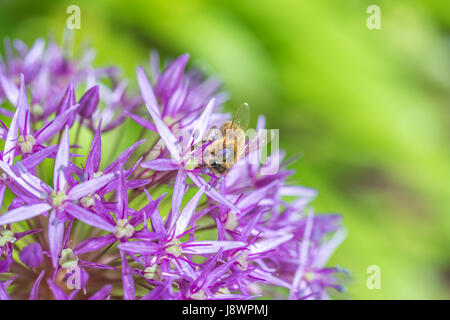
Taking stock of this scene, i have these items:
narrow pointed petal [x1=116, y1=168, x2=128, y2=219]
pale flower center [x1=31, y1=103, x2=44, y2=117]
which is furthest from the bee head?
pale flower center [x1=31, y1=103, x2=44, y2=117]

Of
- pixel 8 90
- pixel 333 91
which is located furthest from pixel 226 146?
pixel 333 91

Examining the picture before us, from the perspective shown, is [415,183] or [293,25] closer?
[293,25]

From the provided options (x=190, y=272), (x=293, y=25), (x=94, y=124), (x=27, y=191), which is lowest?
(x=190, y=272)

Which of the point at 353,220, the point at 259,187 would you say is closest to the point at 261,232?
the point at 259,187

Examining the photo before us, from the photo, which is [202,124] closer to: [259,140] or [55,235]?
[259,140]

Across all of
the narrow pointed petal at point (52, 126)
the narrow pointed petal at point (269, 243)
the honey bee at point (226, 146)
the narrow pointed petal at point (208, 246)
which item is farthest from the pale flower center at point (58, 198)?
the narrow pointed petal at point (269, 243)

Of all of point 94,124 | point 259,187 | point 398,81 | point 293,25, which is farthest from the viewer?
point 398,81

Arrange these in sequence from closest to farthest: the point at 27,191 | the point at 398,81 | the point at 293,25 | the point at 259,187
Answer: the point at 27,191, the point at 259,187, the point at 293,25, the point at 398,81

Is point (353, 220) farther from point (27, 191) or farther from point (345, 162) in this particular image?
point (27, 191)
